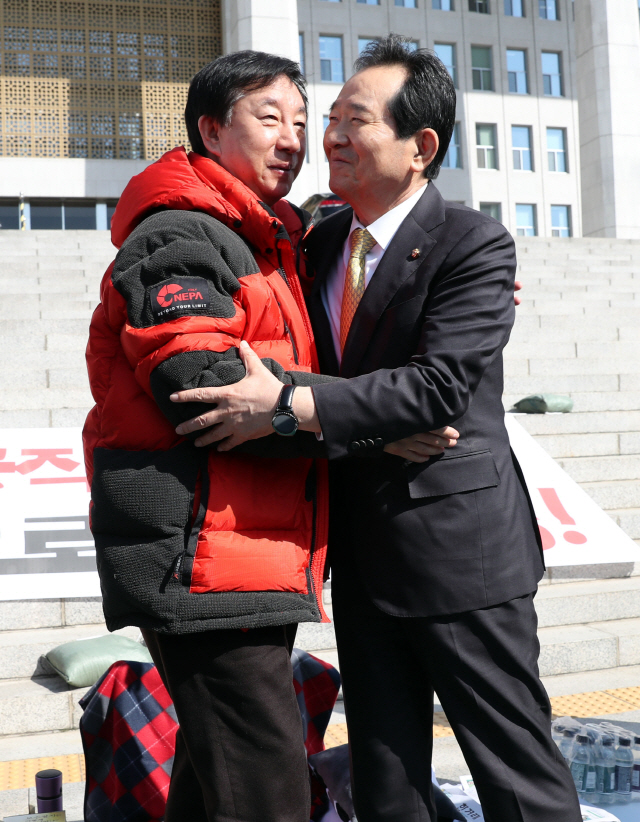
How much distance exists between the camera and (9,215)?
24.2 m

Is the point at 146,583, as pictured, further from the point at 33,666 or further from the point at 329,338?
the point at 33,666

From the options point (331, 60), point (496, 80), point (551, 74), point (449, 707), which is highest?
point (551, 74)

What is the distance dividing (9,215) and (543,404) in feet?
72.1

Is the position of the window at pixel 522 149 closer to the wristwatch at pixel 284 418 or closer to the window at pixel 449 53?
the window at pixel 449 53

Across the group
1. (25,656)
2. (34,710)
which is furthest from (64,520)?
(34,710)

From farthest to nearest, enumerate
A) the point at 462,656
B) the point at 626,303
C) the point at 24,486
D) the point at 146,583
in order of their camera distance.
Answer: the point at 626,303
the point at 24,486
the point at 462,656
the point at 146,583

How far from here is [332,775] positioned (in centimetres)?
252

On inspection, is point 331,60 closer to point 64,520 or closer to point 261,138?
point 64,520

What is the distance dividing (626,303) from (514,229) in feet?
63.0

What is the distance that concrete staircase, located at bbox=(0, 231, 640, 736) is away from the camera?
3799 millimetres

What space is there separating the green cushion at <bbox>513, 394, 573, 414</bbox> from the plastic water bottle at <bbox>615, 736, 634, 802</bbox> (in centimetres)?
331

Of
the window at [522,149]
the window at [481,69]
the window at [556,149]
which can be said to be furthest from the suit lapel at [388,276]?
the window at [556,149]

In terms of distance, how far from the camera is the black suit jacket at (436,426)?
1.79 m

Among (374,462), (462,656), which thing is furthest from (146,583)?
(462,656)
